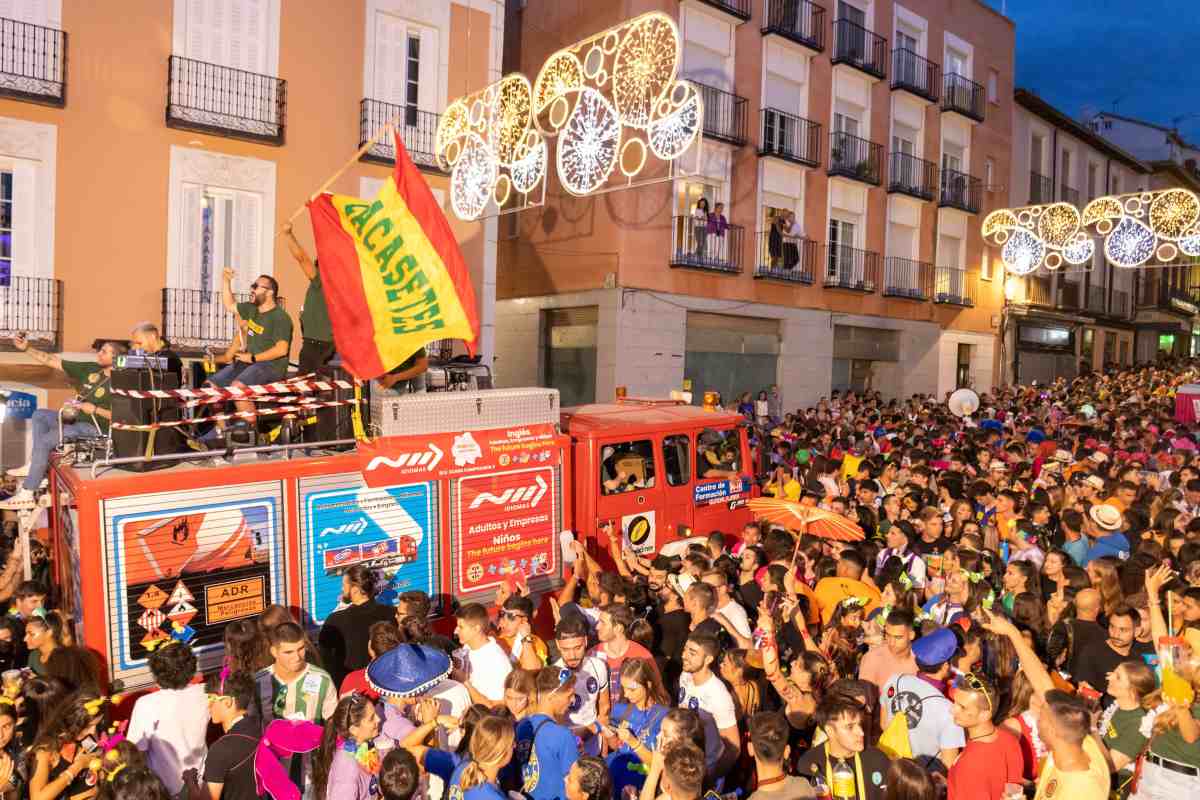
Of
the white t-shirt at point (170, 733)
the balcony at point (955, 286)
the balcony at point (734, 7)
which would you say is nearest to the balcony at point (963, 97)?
the balcony at point (955, 286)

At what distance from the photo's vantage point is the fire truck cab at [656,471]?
7488 mm

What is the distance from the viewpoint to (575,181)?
1248 centimetres

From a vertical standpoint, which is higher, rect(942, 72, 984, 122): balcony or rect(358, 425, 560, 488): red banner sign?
rect(942, 72, 984, 122): balcony

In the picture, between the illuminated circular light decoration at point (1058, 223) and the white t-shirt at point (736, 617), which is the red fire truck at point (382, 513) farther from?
the illuminated circular light decoration at point (1058, 223)

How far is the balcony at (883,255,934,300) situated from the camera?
25719 mm

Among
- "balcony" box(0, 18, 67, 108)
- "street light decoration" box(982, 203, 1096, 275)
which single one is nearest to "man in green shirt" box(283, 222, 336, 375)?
"balcony" box(0, 18, 67, 108)

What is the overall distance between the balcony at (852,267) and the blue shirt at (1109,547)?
1654 centimetres

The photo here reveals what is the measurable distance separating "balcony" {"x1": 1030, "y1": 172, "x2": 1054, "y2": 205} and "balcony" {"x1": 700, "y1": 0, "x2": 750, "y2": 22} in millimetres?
17112

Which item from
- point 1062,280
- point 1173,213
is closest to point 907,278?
point 1173,213

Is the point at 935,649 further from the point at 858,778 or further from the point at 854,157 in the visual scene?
the point at 854,157

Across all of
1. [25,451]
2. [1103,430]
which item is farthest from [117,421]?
[1103,430]

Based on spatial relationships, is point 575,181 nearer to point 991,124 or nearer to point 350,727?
point 350,727

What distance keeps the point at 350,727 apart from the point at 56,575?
3.85 m

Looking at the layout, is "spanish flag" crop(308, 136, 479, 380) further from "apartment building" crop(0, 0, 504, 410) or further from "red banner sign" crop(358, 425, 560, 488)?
"apartment building" crop(0, 0, 504, 410)
